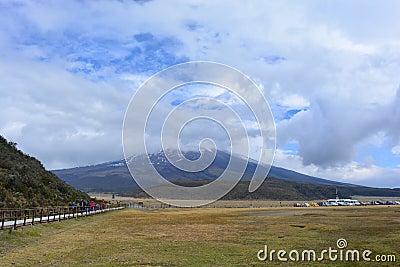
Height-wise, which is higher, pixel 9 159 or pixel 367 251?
pixel 9 159

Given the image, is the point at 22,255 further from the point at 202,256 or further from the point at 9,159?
the point at 9,159

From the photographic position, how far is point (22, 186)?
4819 centimetres

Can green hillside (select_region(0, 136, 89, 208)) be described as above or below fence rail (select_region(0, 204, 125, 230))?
above

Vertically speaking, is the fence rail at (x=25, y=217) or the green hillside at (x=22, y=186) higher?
the green hillside at (x=22, y=186)

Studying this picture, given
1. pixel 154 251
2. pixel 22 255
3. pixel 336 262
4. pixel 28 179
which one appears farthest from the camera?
pixel 28 179

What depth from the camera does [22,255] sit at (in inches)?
734

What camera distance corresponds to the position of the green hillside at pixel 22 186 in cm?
4341

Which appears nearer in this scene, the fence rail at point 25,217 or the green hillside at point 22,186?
the fence rail at point 25,217

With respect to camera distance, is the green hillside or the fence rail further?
the green hillside

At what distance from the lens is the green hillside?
43406 mm

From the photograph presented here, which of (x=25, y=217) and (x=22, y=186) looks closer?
(x=25, y=217)

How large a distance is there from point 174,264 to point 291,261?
4.90 m

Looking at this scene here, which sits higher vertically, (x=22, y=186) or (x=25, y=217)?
(x=22, y=186)

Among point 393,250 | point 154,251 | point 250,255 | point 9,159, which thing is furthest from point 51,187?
point 393,250
